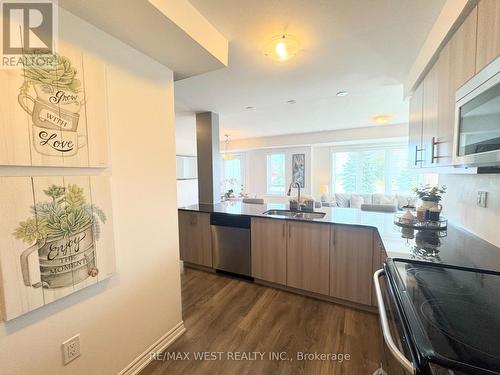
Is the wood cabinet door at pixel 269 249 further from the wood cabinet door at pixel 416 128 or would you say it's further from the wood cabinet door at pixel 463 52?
the wood cabinet door at pixel 463 52

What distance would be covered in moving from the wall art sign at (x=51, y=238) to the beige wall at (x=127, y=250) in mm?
75

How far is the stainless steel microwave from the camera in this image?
85cm

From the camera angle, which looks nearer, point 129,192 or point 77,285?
point 77,285

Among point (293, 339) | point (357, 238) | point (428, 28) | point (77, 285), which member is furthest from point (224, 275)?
point (428, 28)

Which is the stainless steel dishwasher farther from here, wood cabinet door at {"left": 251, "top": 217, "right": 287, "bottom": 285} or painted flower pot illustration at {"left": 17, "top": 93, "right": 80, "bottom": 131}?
painted flower pot illustration at {"left": 17, "top": 93, "right": 80, "bottom": 131}

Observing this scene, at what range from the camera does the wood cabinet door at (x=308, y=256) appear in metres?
2.29

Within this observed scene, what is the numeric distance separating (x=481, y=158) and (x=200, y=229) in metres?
2.80

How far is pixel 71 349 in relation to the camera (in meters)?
1.19

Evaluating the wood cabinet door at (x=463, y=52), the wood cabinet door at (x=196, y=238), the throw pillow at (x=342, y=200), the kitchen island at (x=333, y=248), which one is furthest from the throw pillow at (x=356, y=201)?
the wood cabinet door at (x=463, y=52)

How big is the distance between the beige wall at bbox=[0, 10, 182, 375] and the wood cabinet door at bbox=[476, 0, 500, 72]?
188cm

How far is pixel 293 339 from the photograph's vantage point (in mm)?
1818

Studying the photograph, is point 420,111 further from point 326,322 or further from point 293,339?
point 293,339

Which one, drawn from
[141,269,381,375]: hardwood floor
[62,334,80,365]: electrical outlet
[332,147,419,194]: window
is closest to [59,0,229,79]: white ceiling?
[62,334,80,365]: electrical outlet

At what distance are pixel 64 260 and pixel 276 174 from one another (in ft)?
22.1
